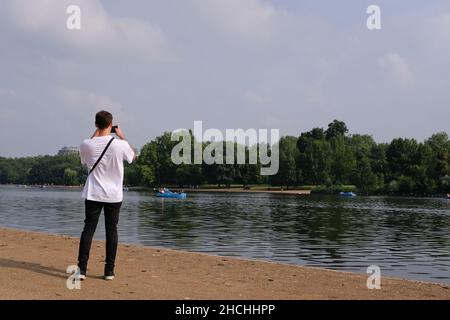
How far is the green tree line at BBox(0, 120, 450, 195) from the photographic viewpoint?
11838cm

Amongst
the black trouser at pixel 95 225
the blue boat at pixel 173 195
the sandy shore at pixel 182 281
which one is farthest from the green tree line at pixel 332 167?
the black trouser at pixel 95 225

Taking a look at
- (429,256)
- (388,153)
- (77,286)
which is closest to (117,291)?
(77,286)

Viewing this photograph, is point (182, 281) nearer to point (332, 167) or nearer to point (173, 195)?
point (173, 195)

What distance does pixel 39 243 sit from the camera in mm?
15703

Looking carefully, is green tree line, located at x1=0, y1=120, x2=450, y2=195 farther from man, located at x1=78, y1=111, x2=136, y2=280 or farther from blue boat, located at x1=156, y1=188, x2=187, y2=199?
man, located at x1=78, y1=111, x2=136, y2=280

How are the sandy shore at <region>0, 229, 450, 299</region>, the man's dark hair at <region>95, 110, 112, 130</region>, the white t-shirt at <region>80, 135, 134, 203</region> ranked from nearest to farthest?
the sandy shore at <region>0, 229, 450, 299</region> < the white t-shirt at <region>80, 135, 134, 203</region> < the man's dark hair at <region>95, 110, 112, 130</region>

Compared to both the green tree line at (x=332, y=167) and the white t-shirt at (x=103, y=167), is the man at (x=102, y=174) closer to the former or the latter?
the white t-shirt at (x=103, y=167)

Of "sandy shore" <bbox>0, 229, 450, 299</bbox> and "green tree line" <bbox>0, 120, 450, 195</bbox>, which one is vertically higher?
"green tree line" <bbox>0, 120, 450, 195</bbox>

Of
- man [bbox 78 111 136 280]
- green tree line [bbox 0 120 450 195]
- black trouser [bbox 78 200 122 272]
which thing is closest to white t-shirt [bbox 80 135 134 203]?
man [bbox 78 111 136 280]

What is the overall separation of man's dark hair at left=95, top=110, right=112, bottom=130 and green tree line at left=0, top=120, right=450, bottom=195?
112130 millimetres

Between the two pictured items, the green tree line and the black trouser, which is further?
the green tree line

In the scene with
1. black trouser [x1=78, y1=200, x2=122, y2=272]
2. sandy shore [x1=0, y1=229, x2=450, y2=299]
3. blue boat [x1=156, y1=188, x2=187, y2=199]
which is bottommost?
blue boat [x1=156, y1=188, x2=187, y2=199]

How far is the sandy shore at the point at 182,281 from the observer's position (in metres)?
8.49
